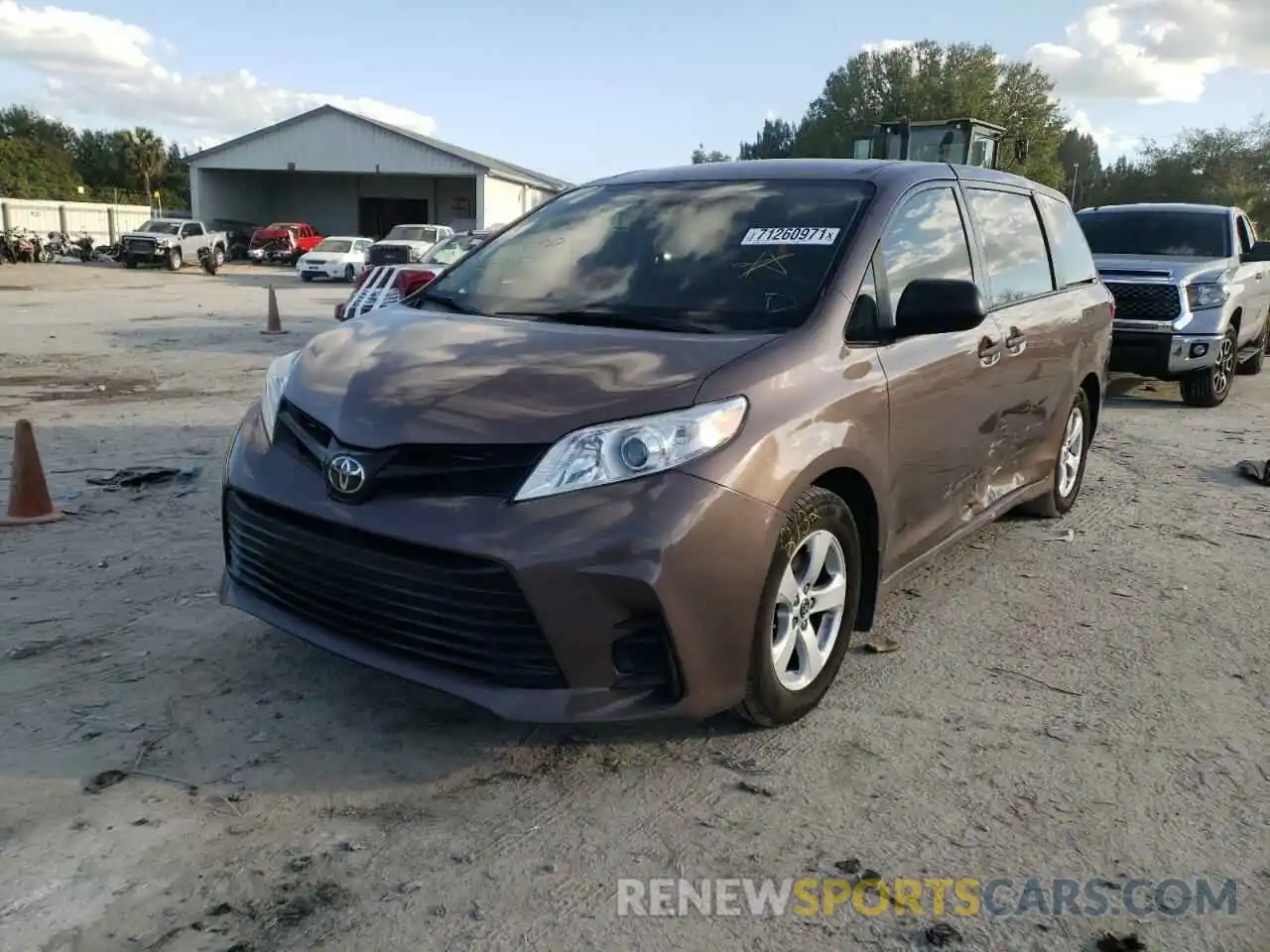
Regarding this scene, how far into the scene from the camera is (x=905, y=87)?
66.4m

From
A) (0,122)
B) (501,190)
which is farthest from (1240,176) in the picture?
(0,122)

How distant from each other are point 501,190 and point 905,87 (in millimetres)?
33285

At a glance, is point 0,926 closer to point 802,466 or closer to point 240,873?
point 240,873

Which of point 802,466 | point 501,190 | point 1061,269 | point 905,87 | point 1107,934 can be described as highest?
point 905,87

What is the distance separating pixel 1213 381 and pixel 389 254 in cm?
2194

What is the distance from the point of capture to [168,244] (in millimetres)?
35281

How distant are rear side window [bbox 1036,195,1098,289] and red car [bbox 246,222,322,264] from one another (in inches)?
1501

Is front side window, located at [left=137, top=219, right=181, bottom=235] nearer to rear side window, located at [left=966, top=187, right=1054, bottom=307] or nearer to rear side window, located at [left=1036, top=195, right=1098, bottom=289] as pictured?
rear side window, located at [left=1036, top=195, right=1098, bottom=289]

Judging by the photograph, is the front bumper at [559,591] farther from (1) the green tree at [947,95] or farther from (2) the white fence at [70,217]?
(1) the green tree at [947,95]

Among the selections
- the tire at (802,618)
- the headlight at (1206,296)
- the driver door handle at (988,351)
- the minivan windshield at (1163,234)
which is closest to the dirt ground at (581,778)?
the tire at (802,618)

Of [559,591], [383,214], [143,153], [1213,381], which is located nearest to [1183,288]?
[1213,381]

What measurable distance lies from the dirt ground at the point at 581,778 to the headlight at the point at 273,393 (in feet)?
2.99

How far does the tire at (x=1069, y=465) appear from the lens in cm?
570

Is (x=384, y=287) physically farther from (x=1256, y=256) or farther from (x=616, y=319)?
(x=1256, y=256)
